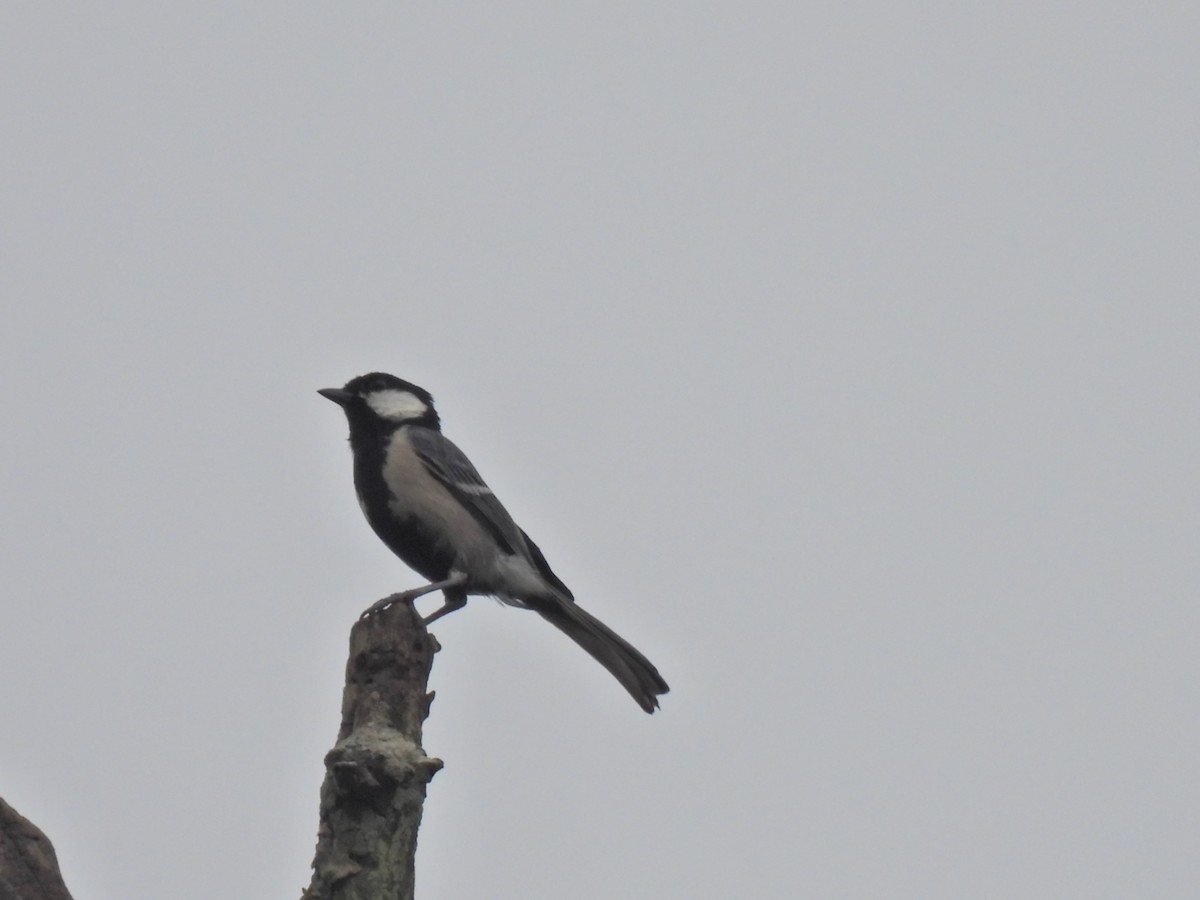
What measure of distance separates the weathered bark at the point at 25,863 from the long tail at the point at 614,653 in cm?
354

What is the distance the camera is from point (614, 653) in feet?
25.0

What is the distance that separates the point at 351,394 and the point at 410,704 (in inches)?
140

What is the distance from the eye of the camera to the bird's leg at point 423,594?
19.1 feet

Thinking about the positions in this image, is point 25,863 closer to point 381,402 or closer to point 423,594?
point 423,594

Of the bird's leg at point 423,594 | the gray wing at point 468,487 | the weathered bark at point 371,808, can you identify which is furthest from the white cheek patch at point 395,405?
the weathered bark at point 371,808

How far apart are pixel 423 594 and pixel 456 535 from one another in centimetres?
82

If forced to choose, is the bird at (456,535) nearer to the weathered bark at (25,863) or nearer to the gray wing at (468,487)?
the gray wing at (468,487)

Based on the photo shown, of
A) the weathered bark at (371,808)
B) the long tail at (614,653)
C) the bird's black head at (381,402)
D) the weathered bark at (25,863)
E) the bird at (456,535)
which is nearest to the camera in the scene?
the weathered bark at (25,863)

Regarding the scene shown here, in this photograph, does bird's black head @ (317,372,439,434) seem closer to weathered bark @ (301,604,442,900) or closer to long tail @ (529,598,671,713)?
long tail @ (529,598,671,713)

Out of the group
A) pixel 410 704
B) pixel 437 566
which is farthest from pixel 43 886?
pixel 437 566

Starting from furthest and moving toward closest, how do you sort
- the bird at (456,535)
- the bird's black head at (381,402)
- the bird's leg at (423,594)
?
the bird's black head at (381,402) → the bird at (456,535) → the bird's leg at (423,594)

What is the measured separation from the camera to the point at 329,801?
476cm

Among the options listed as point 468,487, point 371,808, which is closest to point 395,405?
point 468,487

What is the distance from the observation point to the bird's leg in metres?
5.82
